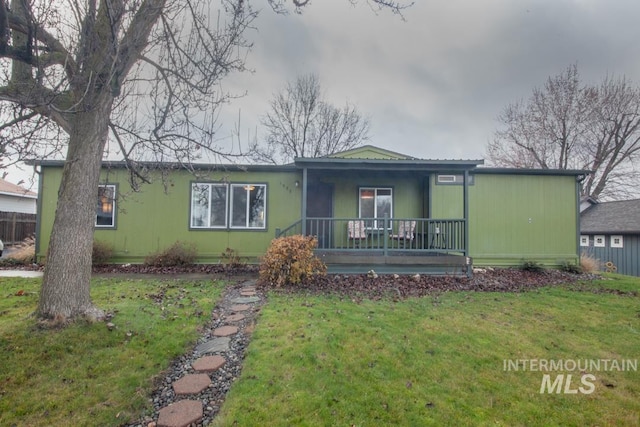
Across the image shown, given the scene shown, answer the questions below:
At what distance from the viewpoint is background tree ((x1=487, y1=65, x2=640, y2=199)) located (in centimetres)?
1714

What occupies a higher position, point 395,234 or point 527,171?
point 527,171

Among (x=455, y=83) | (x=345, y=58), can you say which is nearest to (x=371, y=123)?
(x=455, y=83)

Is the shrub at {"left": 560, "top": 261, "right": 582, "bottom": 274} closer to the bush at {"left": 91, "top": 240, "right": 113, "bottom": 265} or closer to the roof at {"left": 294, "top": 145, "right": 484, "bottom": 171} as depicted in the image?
the roof at {"left": 294, "top": 145, "right": 484, "bottom": 171}

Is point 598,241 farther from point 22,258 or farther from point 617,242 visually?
point 22,258

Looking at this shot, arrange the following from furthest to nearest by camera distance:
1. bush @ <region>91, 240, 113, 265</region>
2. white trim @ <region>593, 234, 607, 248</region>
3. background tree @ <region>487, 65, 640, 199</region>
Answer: background tree @ <region>487, 65, 640, 199</region>, white trim @ <region>593, 234, 607, 248</region>, bush @ <region>91, 240, 113, 265</region>

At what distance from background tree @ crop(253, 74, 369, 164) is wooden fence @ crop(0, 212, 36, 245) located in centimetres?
1246

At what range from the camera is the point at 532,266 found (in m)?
9.05

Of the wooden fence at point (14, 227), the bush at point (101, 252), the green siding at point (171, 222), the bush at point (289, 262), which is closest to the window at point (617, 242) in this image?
the green siding at point (171, 222)

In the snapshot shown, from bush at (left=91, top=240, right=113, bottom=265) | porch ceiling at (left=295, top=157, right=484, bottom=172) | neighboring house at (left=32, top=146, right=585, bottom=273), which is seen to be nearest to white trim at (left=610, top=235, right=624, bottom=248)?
neighboring house at (left=32, top=146, right=585, bottom=273)

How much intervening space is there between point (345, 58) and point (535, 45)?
8007mm

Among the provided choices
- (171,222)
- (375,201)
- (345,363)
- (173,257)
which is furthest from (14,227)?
(345,363)

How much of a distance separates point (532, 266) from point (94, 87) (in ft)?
35.9

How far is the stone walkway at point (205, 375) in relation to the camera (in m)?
2.32

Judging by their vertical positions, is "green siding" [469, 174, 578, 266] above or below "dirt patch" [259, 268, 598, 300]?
above
